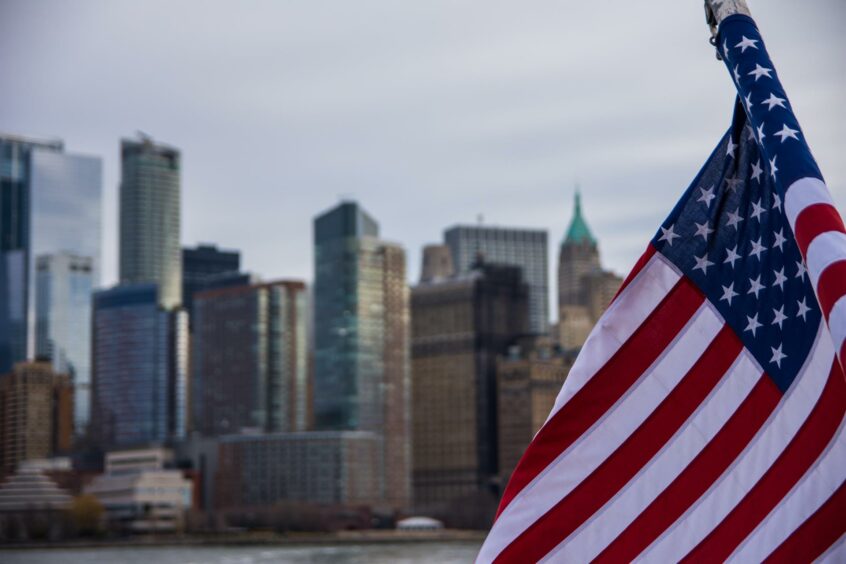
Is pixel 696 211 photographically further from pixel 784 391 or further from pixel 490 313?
pixel 490 313

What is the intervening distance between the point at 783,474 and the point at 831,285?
3.60 feet

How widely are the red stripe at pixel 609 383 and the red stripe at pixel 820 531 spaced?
2.95 feet

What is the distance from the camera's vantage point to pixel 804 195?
5.73 m

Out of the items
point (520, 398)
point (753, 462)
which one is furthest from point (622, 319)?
point (520, 398)

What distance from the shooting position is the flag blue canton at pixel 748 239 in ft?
20.1

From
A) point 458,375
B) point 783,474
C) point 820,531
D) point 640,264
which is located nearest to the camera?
point 820,531

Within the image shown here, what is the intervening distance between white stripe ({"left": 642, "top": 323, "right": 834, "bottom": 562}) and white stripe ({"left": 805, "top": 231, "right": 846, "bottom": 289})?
2.26ft

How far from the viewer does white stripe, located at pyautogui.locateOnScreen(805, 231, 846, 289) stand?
5.50 meters

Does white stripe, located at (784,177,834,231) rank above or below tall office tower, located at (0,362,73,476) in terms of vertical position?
below

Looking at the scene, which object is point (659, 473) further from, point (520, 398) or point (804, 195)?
point (520, 398)

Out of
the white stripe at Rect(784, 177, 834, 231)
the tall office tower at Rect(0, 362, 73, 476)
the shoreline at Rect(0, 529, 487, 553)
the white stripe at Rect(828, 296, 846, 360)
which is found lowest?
the shoreline at Rect(0, 529, 487, 553)

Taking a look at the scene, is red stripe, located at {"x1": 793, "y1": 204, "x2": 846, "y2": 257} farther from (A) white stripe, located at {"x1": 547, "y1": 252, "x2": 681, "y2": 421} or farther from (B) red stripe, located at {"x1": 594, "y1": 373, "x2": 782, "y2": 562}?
(A) white stripe, located at {"x1": 547, "y1": 252, "x2": 681, "y2": 421}

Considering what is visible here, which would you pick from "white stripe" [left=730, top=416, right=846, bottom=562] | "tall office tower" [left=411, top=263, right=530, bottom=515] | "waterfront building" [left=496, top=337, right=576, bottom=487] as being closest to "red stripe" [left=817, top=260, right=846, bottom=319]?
"white stripe" [left=730, top=416, right=846, bottom=562]

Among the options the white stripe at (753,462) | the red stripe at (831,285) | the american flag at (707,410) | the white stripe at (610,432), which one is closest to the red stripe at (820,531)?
the american flag at (707,410)
